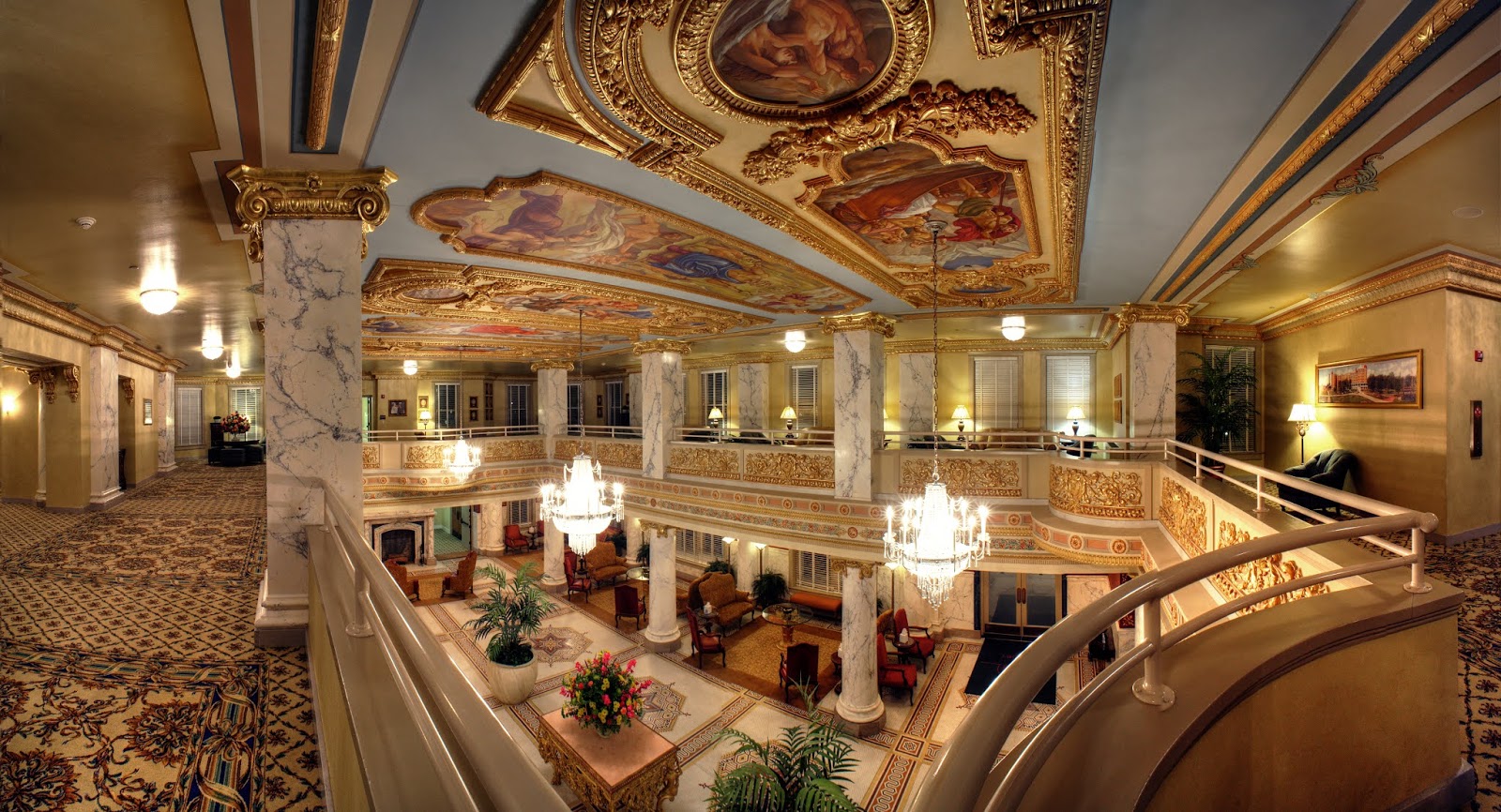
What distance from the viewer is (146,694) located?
2.63 meters

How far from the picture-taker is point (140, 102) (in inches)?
116

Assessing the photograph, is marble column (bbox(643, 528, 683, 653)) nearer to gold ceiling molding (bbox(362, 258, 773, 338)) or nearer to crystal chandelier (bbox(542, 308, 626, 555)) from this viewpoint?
crystal chandelier (bbox(542, 308, 626, 555))

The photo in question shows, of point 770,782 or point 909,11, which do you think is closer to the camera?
point 909,11

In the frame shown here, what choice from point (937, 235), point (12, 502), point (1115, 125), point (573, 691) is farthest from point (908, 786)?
point (12, 502)

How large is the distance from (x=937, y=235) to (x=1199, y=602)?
3.79m

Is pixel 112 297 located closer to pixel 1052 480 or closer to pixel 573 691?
pixel 573 691

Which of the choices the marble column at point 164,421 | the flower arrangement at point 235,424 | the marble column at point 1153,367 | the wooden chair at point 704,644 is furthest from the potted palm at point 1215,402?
the flower arrangement at point 235,424

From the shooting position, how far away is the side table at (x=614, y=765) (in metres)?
6.04

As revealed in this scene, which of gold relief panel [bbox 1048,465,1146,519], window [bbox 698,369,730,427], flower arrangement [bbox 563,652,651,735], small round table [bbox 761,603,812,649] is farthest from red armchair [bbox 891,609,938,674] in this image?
window [bbox 698,369,730,427]

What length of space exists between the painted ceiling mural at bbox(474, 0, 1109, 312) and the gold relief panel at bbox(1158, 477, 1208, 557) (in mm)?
2831

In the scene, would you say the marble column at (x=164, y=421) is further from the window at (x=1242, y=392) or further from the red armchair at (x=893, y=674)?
the window at (x=1242, y=392)

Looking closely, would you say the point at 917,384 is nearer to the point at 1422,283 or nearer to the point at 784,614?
the point at 784,614

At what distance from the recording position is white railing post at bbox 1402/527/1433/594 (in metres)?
2.28

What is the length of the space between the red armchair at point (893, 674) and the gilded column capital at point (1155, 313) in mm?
6108
